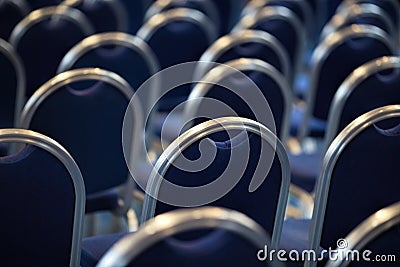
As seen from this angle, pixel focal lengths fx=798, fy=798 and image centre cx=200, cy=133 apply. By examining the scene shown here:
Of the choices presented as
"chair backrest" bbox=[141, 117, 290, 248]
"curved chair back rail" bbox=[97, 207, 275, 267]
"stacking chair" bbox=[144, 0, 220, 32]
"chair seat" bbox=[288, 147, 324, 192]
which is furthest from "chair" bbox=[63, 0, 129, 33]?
"curved chair back rail" bbox=[97, 207, 275, 267]

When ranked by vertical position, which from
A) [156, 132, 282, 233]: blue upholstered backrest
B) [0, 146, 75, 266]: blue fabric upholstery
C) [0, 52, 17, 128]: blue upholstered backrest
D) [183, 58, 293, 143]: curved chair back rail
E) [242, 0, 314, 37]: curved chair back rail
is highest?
[242, 0, 314, 37]: curved chair back rail

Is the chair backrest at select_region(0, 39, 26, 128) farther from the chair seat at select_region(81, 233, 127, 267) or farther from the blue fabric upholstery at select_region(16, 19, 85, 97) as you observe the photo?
the chair seat at select_region(81, 233, 127, 267)

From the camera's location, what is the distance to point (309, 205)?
353 centimetres

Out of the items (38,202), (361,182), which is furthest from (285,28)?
(38,202)

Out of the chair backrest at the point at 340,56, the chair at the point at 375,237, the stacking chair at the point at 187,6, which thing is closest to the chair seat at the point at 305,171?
the chair backrest at the point at 340,56

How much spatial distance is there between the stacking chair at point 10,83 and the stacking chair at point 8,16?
93 cm

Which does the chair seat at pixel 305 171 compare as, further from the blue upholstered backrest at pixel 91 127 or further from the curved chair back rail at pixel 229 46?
the blue upholstered backrest at pixel 91 127

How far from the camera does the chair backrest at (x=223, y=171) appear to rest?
79.6 inches

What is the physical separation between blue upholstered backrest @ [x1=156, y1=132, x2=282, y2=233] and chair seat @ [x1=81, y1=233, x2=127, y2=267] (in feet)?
1.14

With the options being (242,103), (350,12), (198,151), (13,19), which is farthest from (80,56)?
(350,12)

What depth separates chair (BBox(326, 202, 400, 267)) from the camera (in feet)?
5.16

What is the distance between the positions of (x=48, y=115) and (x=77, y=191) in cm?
66

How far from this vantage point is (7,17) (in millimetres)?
4113

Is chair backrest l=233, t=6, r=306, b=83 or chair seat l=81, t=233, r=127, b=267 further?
chair backrest l=233, t=6, r=306, b=83
